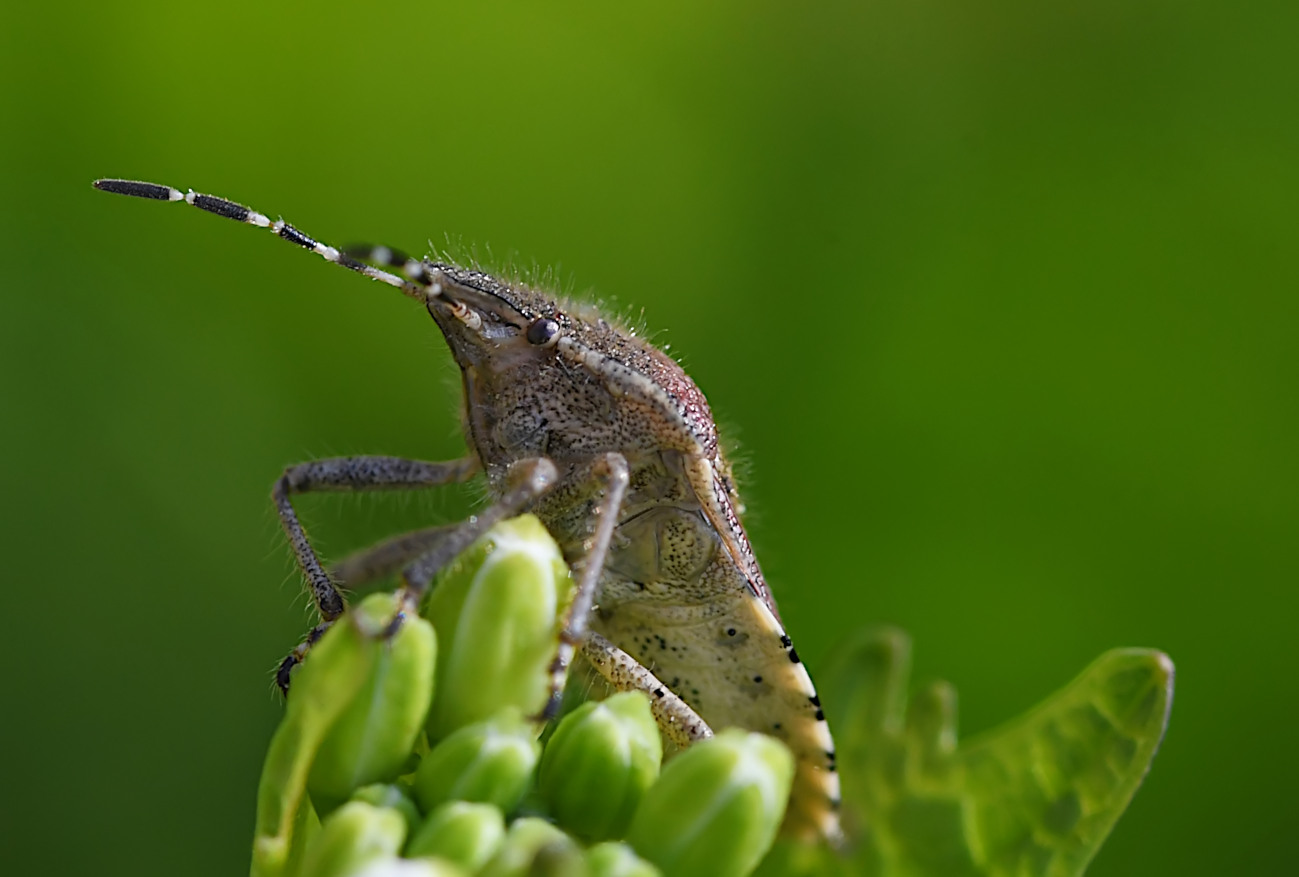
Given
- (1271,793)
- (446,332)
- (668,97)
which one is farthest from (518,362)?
(1271,793)

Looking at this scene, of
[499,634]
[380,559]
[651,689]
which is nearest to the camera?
[499,634]

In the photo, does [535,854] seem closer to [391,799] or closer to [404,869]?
[404,869]

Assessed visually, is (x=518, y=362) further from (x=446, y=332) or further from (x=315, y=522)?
(x=315, y=522)

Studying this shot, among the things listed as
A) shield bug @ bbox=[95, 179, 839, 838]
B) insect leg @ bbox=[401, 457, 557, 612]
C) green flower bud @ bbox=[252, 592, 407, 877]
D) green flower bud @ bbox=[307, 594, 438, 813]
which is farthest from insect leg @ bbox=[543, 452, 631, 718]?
green flower bud @ bbox=[252, 592, 407, 877]

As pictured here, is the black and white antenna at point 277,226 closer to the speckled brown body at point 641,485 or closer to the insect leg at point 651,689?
the speckled brown body at point 641,485

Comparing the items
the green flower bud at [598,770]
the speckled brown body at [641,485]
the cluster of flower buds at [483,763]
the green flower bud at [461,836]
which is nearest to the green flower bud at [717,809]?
the cluster of flower buds at [483,763]

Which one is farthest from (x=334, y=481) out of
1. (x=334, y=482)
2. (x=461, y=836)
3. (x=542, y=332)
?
(x=461, y=836)
